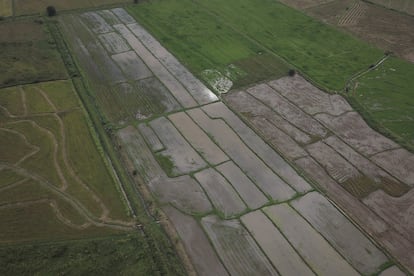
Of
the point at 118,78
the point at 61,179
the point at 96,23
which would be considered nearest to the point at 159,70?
the point at 118,78

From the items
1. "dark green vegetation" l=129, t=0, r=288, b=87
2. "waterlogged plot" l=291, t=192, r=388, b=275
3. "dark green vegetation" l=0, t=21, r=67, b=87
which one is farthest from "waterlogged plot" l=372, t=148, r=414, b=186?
"dark green vegetation" l=0, t=21, r=67, b=87

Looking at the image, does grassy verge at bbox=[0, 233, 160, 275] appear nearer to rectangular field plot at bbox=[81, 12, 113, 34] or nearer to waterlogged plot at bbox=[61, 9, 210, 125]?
waterlogged plot at bbox=[61, 9, 210, 125]

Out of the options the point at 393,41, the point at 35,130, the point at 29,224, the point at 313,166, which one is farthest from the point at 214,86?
the point at 393,41

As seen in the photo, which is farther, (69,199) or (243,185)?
(243,185)

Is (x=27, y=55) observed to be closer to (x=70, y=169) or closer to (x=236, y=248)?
(x=70, y=169)

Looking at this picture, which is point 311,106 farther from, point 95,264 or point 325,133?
point 95,264

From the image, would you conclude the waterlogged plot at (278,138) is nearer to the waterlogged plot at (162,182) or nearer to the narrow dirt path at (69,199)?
the waterlogged plot at (162,182)
